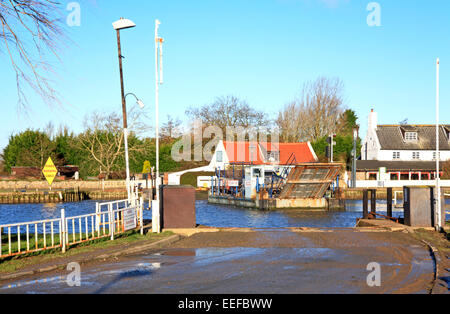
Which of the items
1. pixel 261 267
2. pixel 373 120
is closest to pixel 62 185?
pixel 373 120

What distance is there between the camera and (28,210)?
48031 millimetres

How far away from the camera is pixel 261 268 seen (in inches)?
426

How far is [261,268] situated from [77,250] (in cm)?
517

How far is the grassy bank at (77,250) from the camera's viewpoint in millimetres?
10973

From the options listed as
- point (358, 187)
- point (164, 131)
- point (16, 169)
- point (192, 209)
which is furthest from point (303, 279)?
point (164, 131)

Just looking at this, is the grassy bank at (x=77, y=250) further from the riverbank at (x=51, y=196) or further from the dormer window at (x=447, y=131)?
the dormer window at (x=447, y=131)

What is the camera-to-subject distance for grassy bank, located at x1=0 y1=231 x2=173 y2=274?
36.0ft

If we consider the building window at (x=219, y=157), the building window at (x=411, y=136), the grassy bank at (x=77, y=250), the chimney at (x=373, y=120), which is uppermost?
the chimney at (x=373, y=120)

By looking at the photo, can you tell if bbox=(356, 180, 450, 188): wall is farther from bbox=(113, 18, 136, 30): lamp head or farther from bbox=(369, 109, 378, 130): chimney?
bbox=(113, 18, 136, 30): lamp head

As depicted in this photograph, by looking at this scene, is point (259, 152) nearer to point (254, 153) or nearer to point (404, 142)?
point (254, 153)

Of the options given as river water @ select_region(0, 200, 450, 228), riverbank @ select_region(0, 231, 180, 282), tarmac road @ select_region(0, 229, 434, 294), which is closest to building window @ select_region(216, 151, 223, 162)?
river water @ select_region(0, 200, 450, 228)

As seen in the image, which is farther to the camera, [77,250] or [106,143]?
[106,143]

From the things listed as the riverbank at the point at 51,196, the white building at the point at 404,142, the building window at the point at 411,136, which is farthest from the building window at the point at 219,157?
the building window at the point at 411,136
